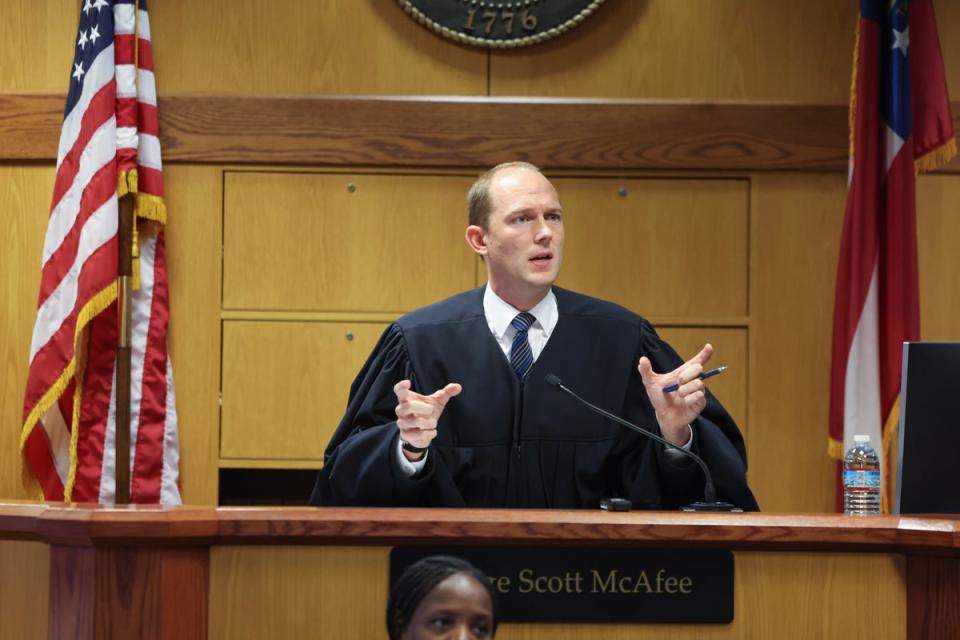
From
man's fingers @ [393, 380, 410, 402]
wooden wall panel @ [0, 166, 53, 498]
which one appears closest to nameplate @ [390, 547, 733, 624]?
Answer: man's fingers @ [393, 380, 410, 402]

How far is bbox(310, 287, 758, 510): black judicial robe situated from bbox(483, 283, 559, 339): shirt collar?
0.07ft

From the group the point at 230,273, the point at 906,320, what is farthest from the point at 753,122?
the point at 230,273

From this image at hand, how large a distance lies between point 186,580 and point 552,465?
1160mm

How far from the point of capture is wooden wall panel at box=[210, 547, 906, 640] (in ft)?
→ 7.49

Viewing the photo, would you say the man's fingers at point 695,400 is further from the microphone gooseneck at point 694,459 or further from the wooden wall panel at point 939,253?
the wooden wall panel at point 939,253

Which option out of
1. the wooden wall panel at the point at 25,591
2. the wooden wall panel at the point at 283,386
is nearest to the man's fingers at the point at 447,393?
the wooden wall panel at the point at 25,591

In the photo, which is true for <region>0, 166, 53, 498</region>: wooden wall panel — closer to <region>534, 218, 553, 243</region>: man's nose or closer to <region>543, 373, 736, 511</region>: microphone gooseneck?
<region>534, 218, 553, 243</region>: man's nose

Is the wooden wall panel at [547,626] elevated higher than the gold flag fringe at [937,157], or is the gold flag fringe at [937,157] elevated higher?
the gold flag fringe at [937,157]

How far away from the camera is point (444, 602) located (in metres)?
1.95

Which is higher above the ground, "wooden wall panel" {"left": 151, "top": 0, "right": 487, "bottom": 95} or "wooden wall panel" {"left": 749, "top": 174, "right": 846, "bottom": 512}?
"wooden wall panel" {"left": 151, "top": 0, "right": 487, "bottom": 95}

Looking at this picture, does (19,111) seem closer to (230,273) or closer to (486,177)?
(230,273)

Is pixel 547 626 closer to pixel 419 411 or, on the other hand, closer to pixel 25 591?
pixel 419 411

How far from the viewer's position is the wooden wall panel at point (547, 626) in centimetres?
228

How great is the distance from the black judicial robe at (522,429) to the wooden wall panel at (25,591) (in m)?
0.78
